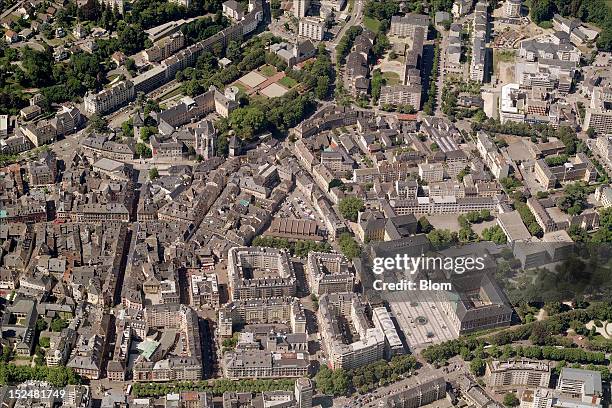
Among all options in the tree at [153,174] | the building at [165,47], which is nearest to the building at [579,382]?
the tree at [153,174]

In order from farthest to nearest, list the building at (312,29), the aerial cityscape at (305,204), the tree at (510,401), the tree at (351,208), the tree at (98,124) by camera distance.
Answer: the building at (312,29)
the tree at (98,124)
the tree at (351,208)
the aerial cityscape at (305,204)
the tree at (510,401)

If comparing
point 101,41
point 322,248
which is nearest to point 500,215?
point 322,248

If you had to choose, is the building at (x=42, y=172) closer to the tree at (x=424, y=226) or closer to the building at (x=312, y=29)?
the tree at (x=424, y=226)

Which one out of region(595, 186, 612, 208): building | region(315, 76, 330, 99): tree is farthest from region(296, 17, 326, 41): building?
region(595, 186, 612, 208): building

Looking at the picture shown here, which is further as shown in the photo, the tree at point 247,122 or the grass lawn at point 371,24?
the grass lawn at point 371,24

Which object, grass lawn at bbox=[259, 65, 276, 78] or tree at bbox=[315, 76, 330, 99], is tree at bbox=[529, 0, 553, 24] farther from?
grass lawn at bbox=[259, 65, 276, 78]
